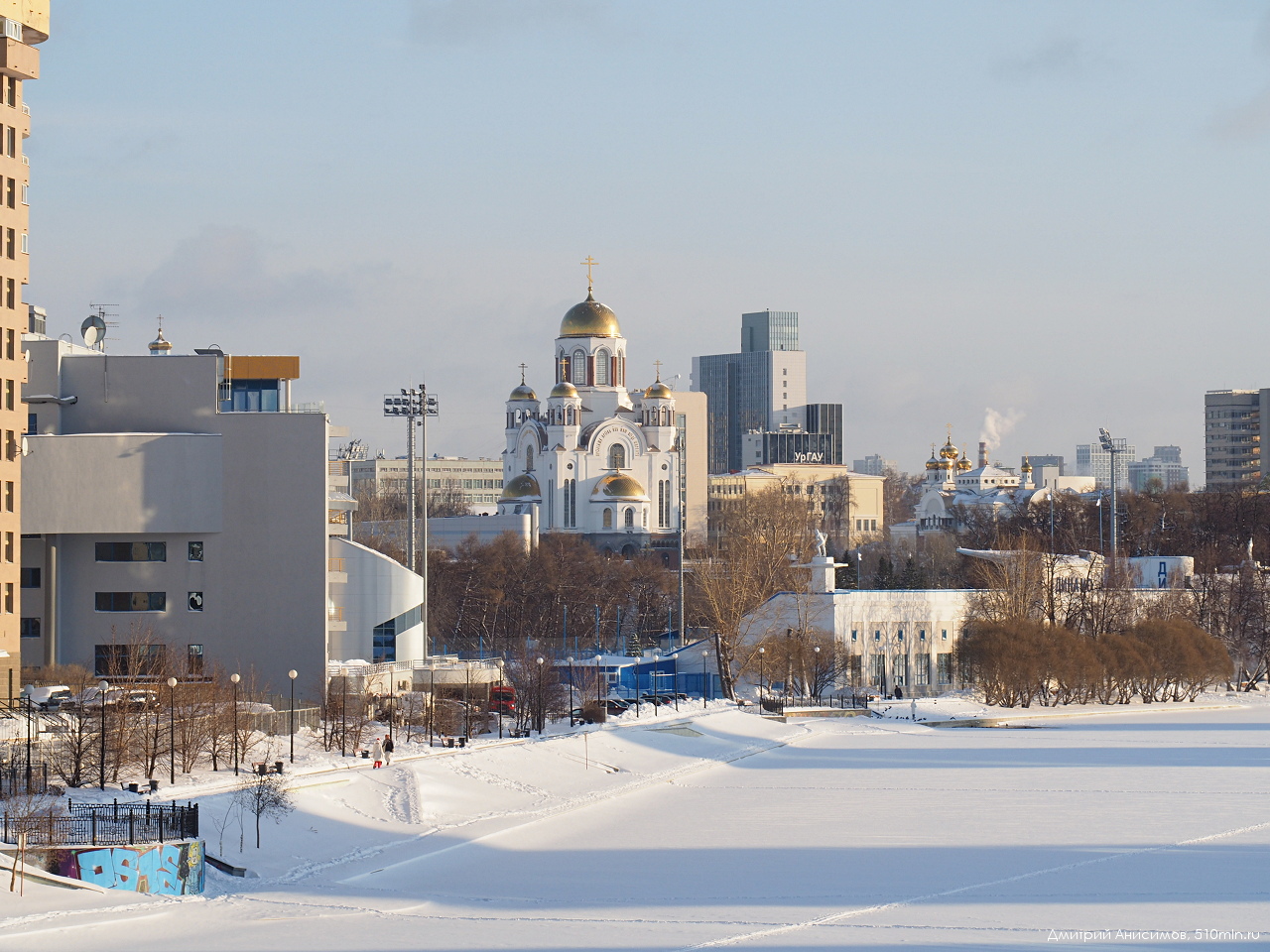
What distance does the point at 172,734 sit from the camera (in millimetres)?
36750

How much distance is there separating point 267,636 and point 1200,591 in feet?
180

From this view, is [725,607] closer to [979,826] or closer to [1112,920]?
[979,826]

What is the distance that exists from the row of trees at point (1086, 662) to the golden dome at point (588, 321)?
78.2 m

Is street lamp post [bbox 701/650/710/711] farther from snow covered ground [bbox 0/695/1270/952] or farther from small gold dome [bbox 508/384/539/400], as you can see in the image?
small gold dome [bbox 508/384/539/400]

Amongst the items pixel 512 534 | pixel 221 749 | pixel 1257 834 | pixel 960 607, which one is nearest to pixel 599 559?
pixel 512 534

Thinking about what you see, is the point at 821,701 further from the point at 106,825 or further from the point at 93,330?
the point at 106,825

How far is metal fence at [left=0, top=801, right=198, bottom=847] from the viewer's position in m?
27.9

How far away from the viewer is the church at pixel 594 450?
143m

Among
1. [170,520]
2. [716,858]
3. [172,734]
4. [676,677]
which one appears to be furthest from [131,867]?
[676,677]

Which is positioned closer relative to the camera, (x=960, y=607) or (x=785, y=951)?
(x=785, y=951)

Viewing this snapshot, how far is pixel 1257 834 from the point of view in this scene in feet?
112

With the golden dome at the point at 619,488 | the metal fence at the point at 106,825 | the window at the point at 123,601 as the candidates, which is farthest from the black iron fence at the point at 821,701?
the golden dome at the point at 619,488

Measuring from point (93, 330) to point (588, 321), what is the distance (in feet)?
297

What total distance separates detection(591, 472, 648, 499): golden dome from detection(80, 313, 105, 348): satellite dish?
8136cm
